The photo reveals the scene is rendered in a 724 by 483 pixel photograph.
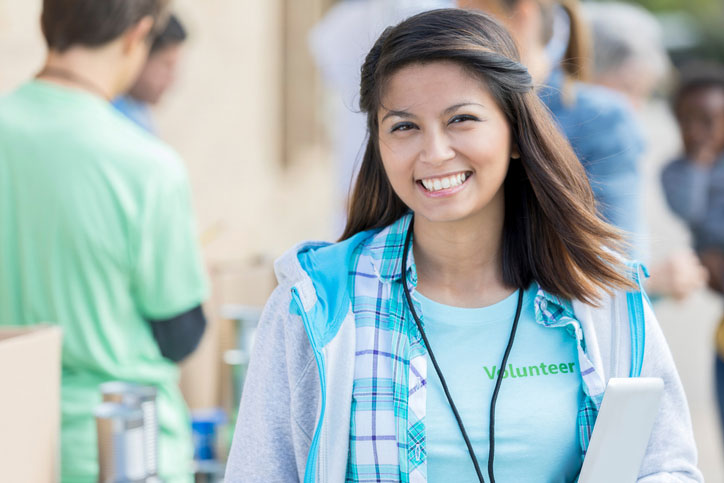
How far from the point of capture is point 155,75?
3.85m

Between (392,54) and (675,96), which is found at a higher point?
(675,96)

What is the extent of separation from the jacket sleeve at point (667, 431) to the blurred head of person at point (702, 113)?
2930 millimetres

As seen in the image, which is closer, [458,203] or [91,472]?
[458,203]

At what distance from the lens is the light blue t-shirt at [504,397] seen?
158cm

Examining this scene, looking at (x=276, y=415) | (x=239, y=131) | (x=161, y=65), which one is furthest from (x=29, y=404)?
(x=239, y=131)

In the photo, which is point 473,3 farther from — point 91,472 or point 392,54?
point 91,472

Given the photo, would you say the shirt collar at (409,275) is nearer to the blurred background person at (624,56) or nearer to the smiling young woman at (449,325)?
the smiling young woman at (449,325)

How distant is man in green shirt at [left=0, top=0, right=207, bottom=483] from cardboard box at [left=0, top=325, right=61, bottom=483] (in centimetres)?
33

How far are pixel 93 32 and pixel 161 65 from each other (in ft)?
5.07

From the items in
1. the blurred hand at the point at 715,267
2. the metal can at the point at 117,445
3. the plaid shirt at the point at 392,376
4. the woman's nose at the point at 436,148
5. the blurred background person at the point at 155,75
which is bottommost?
the metal can at the point at 117,445

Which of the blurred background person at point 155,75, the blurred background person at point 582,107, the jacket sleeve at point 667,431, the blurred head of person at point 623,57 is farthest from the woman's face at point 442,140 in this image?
the blurred head of person at point 623,57

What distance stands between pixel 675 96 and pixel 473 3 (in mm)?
2171

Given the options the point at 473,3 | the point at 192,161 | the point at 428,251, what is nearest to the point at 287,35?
the point at 192,161

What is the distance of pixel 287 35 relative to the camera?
8.05 meters
